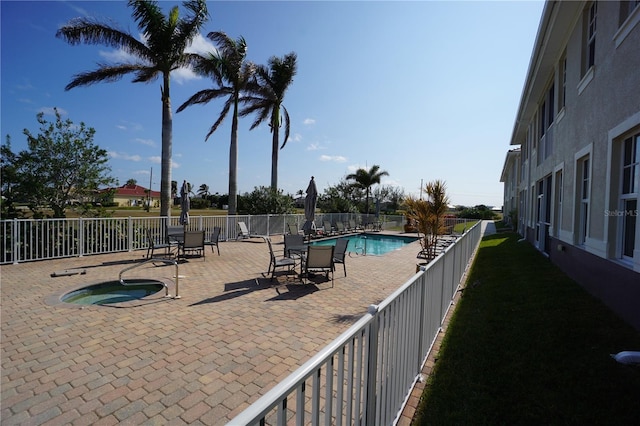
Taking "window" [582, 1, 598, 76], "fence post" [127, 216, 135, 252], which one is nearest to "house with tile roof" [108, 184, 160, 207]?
"fence post" [127, 216, 135, 252]

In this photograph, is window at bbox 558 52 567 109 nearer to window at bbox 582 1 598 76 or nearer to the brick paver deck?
window at bbox 582 1 598 76

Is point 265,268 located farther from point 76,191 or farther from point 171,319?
point 76,191

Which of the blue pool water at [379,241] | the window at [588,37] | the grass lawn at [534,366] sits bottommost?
the blue pool water at [379,241]

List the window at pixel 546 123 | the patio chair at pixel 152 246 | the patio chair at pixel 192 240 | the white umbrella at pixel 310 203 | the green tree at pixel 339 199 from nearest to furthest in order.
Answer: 1. the patio chair at pixel 192 240
2. the patio chair at pixel 152 246
3. the window at pixel 546 123
4. the white umbrella at pixel 310 203
5. the green tree at pixel 339 199

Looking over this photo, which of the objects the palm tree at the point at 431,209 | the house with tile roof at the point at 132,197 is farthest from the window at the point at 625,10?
the house with tile roof at the point at 132,197

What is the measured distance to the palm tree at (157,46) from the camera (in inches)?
522

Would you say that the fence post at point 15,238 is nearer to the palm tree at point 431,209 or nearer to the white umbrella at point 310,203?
the white umbrella at point 310,203

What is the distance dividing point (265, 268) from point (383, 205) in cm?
4689

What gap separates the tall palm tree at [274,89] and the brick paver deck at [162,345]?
1391 centimetres

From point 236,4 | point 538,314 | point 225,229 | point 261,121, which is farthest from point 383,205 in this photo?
point 538,314

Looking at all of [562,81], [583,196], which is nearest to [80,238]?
[583,196]

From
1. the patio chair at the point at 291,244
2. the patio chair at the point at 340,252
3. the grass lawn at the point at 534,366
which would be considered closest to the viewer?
the grass lawn at the point at 534,366

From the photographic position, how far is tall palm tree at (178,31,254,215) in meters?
16.4

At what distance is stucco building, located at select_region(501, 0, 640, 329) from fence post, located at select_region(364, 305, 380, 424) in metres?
4.08
